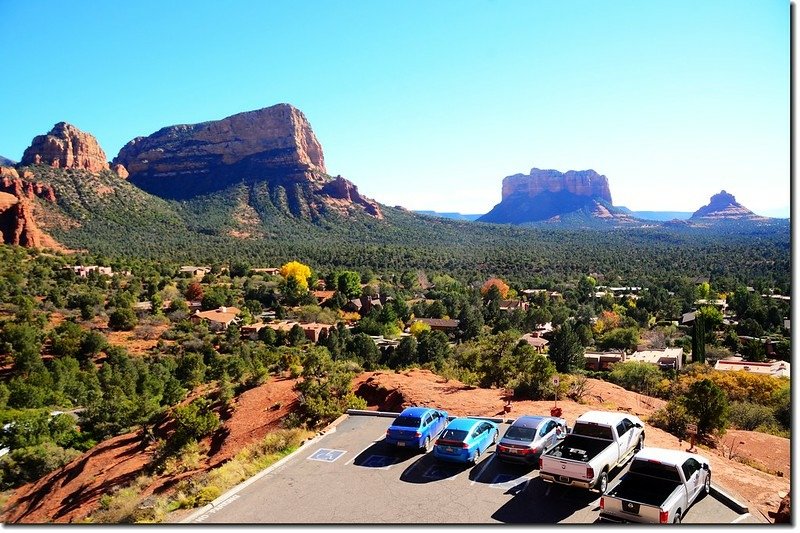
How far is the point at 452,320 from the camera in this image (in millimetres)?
52219

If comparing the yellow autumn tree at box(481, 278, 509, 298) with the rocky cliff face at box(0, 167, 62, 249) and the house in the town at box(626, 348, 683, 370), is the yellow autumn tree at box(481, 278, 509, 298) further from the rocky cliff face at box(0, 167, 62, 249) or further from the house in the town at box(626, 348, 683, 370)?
the rocky cliff face at box(0, 167, 62, 249)

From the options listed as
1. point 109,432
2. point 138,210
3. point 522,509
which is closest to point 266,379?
point 109,432

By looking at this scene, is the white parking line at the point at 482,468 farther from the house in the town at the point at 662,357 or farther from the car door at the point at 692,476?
the house in the town at the point at 662,357

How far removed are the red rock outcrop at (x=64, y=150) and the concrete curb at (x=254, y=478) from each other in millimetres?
111798

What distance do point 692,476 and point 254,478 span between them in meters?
7.88

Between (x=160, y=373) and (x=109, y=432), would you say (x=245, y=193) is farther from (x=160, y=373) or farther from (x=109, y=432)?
(x=109, y=432)

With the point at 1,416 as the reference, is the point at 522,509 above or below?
above

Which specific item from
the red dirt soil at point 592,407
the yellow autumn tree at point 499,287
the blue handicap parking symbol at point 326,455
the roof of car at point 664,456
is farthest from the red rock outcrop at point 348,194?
the roof of car at point 664,456

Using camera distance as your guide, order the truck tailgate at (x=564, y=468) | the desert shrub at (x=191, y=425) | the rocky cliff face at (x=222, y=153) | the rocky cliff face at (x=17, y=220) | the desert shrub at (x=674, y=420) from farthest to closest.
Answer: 1. the rocky cliff face at (x=222, y=153)
2. the rocky cliff face at (x=17, y=220)
3. the desert shrub at (x=674, y=420)
4. the desert shrub at (x=191, y=425)
5. the truck tailgate at (x=564, y=468)

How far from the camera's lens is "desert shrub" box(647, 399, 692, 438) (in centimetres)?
1622

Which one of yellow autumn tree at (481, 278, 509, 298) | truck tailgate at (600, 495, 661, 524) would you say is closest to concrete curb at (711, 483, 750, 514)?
truck tailgate at (600, 495, 661, 524)

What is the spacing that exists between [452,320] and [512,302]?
1358 cm

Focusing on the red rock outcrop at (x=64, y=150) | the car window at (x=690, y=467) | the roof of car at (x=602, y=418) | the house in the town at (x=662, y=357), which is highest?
the red rock outcrop at (x=64, y=150)

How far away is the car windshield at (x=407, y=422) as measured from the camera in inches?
494
